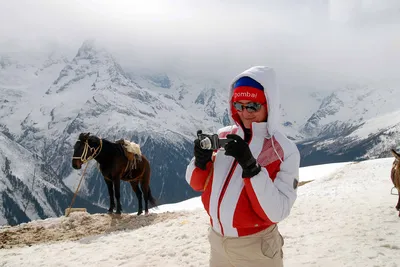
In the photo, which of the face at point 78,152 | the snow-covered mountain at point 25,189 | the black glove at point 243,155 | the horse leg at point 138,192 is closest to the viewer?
the black glove at point 243,155

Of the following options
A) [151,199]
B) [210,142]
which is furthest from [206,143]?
[151,199]

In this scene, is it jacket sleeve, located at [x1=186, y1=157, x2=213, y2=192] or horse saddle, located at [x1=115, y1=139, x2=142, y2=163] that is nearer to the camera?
jacket sleeve, located at [x1=186, y1=157, x2=213, y2=192]

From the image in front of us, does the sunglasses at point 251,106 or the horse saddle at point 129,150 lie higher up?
the sunglasses at point 251,106

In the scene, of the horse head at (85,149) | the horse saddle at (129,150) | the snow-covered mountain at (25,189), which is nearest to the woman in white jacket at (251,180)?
the horse head at (85,149)

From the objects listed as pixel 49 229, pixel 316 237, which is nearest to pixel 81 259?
pixel 49 229

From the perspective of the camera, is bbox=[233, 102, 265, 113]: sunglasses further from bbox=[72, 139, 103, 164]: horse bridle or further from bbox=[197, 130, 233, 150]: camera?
bbox=[72, 139, 103, 164]: horse bridle

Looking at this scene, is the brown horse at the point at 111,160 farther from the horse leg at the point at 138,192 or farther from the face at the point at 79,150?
the horse leg at the point at 138,192

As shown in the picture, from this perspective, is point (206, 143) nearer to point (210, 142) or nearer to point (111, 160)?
point (210, 142)

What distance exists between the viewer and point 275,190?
2973mm

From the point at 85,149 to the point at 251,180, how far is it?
31.2 feet

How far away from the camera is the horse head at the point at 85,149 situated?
11.4 meters

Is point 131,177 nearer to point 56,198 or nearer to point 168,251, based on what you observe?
point 168,251

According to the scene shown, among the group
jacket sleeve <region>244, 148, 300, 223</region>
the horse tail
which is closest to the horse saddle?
the horse tail

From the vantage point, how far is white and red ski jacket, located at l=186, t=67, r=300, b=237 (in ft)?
9.78
